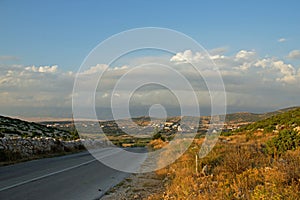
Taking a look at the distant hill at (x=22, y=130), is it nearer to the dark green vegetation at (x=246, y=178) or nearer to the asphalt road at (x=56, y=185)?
the asphalt road at (x=56, y=185)

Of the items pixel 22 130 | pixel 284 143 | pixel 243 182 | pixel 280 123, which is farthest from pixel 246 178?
pixel 22 130

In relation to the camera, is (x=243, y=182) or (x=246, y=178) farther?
(x=246, y=178)

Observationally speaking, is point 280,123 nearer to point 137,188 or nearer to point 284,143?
point 284,143

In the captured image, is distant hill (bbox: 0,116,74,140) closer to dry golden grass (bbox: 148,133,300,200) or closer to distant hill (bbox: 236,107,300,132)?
distant hill (bbox: 236,107,300,132)

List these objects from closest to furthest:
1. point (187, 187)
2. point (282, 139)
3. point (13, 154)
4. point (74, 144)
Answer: point (187, 187) → point (282, 139) → point (13, 154) → point (74, 144)

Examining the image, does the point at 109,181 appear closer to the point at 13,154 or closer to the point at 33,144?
the point at 13,154

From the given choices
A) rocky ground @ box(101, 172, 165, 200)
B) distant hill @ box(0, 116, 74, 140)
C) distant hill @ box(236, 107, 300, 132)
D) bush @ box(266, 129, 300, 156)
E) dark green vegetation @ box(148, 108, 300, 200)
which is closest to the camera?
dark green vegetation @ box(148, 108, 300, 200)

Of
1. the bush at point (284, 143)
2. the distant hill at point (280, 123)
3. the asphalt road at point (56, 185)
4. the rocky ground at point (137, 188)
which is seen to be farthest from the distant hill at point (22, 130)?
the bush at point (284, 143)

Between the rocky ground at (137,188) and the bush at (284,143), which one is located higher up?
the bush at (284,143)

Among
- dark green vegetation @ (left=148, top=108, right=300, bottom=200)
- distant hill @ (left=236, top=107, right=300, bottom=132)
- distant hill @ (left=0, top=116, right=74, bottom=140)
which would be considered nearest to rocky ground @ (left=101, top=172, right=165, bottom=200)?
dark green vegetation @ (left=148, top=108, right=300, bottom=200)

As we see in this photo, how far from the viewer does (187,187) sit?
9.01m

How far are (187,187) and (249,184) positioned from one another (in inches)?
63.0

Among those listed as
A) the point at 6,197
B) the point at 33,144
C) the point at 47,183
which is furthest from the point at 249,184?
the point at 33,144

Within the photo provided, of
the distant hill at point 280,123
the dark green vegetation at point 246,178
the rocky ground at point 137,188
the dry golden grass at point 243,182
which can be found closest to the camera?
the dry golden grass at point 243,182
